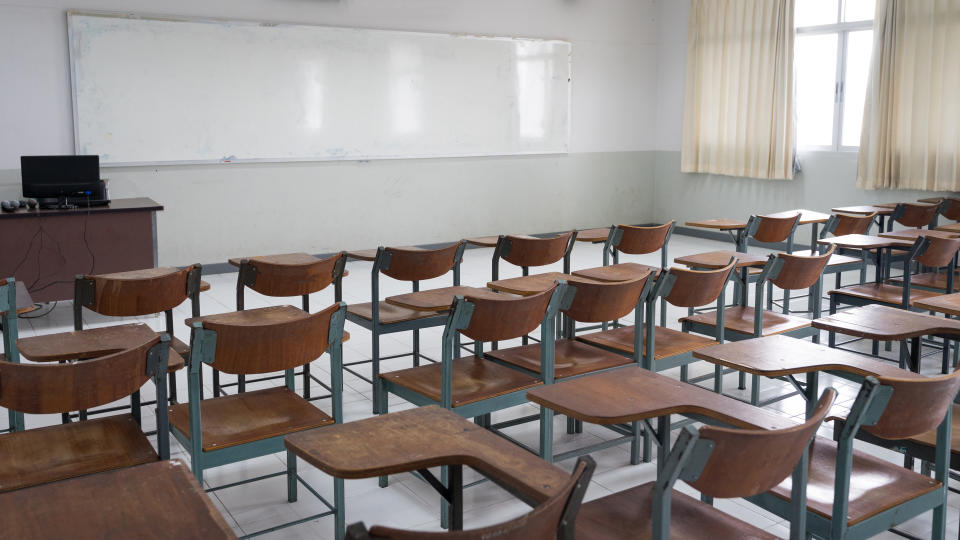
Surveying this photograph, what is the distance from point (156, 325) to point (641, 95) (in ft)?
21.1

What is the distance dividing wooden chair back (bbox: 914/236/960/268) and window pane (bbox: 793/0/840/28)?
4.39m

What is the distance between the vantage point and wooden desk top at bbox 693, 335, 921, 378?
226 centimetres

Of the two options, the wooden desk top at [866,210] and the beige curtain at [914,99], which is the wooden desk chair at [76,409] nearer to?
the wooden desk top at [866,210]

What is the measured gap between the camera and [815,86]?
8.35 m

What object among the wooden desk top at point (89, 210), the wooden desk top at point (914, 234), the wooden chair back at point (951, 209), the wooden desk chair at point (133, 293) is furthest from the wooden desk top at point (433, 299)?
the wooden chair back at point (951, 209)

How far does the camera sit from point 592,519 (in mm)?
1927

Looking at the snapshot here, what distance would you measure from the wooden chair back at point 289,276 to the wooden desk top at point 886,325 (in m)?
2.03

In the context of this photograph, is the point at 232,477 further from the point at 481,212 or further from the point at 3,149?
the point at 481,212

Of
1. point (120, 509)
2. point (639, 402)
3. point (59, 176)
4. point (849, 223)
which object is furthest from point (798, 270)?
point (59, 176)

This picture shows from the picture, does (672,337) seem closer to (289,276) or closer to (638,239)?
(638,239)

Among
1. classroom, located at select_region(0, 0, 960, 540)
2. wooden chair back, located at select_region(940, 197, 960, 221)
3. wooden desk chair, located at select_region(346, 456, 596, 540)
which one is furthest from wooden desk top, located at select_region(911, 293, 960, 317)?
wooden chair back, located at select_region(940, 197, 960, 221)

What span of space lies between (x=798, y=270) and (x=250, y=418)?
8.33 feet

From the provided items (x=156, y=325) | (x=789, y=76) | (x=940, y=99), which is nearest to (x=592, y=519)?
(x=156, y=325)

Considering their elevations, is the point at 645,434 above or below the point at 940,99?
below
